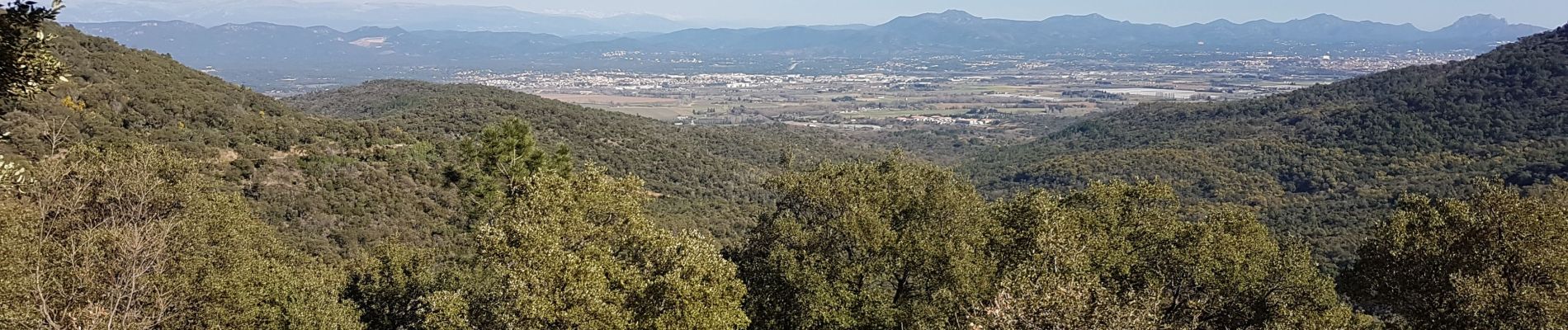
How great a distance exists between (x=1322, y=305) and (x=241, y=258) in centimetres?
2325

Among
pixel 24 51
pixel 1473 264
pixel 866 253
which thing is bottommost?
pixel 866 253

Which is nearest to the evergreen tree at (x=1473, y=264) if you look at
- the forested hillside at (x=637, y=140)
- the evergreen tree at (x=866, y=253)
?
the evergreen tree at (x=866, y=253)

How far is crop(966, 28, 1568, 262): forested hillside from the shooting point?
50.3 m

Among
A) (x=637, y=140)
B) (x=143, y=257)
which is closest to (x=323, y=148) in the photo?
(x=143, y=257)

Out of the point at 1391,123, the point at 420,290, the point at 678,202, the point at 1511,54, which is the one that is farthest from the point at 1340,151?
the point at 420,290

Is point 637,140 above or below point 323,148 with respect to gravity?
below

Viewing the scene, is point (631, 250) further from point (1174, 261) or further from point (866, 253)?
point (1174, 261)

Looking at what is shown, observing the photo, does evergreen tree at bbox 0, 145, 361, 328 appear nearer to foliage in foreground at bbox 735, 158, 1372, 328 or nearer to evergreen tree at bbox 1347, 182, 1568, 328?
foliage in foreground at bbox 735, 158, 1372, 328

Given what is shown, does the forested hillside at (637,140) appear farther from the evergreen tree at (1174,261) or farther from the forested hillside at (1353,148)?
the forested hillside at (1353,148)

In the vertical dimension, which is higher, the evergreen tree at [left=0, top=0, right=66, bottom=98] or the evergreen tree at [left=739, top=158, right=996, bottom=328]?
the evergreen tree at [left=0, top=0, right=66, bottom=98]

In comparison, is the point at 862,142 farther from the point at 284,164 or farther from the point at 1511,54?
the point at 284,164

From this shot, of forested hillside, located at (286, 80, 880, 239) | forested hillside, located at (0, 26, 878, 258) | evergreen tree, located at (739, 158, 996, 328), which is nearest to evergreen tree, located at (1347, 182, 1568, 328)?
evergreen tree, located at (739, 158, 996, 328)

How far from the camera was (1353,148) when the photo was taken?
66.0 metres

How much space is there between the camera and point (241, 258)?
1669 centimetres
